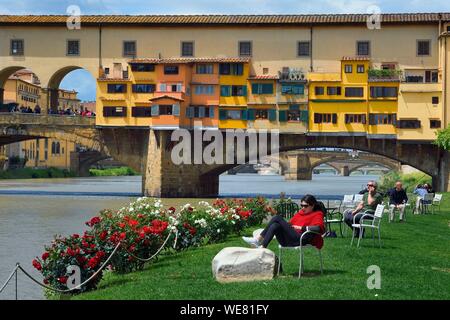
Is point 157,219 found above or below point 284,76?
below

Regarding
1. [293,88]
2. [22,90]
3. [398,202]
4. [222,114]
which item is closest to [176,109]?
[222,114]

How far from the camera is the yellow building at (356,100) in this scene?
5281 cm

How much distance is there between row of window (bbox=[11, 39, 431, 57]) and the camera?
2088 inches

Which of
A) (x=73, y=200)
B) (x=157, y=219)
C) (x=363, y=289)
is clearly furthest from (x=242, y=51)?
(x=363, y=289)

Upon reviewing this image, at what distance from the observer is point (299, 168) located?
110312 millimetres

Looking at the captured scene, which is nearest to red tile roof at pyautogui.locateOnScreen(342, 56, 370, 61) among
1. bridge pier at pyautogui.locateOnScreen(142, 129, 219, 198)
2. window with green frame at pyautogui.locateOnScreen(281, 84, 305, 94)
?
window with green frame at pyautogui.locateOnScreen(281, 84, 305, 94)

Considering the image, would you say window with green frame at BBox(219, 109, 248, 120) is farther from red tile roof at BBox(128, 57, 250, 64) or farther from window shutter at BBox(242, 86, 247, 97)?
red tile roof at BBox(128, 57, 250, 64)

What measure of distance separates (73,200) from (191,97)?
11.4 metres

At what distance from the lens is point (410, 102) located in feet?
170

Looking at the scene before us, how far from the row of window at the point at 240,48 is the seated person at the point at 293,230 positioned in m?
41.5

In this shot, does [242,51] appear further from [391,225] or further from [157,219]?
[157,219]

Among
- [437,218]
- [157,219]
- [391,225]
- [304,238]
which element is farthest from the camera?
[437,218]

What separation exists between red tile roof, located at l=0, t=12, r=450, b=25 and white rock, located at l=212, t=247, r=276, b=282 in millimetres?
42789

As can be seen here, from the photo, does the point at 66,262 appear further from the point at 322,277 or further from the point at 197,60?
the point at 197,60
